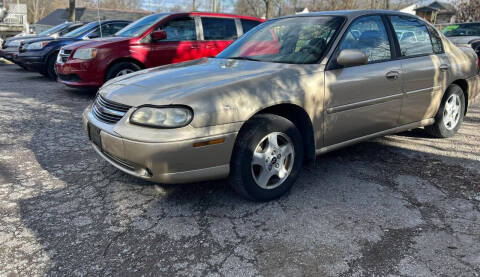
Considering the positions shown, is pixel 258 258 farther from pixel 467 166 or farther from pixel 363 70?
pixel 467 166

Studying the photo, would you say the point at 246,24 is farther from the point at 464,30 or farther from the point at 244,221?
the point at 464,30

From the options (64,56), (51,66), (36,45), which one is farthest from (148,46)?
(36,45)

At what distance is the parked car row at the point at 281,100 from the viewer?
2.65 m

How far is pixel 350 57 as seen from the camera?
10.5 ft

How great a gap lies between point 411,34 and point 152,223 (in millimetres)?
3318

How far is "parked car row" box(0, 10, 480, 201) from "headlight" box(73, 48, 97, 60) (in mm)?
3564

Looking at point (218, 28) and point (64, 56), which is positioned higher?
point (218, 28)

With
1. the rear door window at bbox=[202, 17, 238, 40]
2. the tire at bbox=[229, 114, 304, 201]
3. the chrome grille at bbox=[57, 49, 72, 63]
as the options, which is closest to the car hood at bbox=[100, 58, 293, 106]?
the tire at bbox=[229, 114, 304, 201]

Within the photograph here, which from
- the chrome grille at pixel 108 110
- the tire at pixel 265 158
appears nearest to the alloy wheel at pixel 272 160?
the tire at pixel 265 158

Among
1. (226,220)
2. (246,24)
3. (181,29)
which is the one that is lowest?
(226,220)

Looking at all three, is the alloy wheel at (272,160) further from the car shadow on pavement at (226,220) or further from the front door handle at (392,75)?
Answer: the front door handle at (392,75)

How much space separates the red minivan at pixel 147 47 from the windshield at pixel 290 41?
11.0 ft

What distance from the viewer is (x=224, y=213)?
2893 millimetres

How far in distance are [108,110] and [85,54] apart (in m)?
4.50
